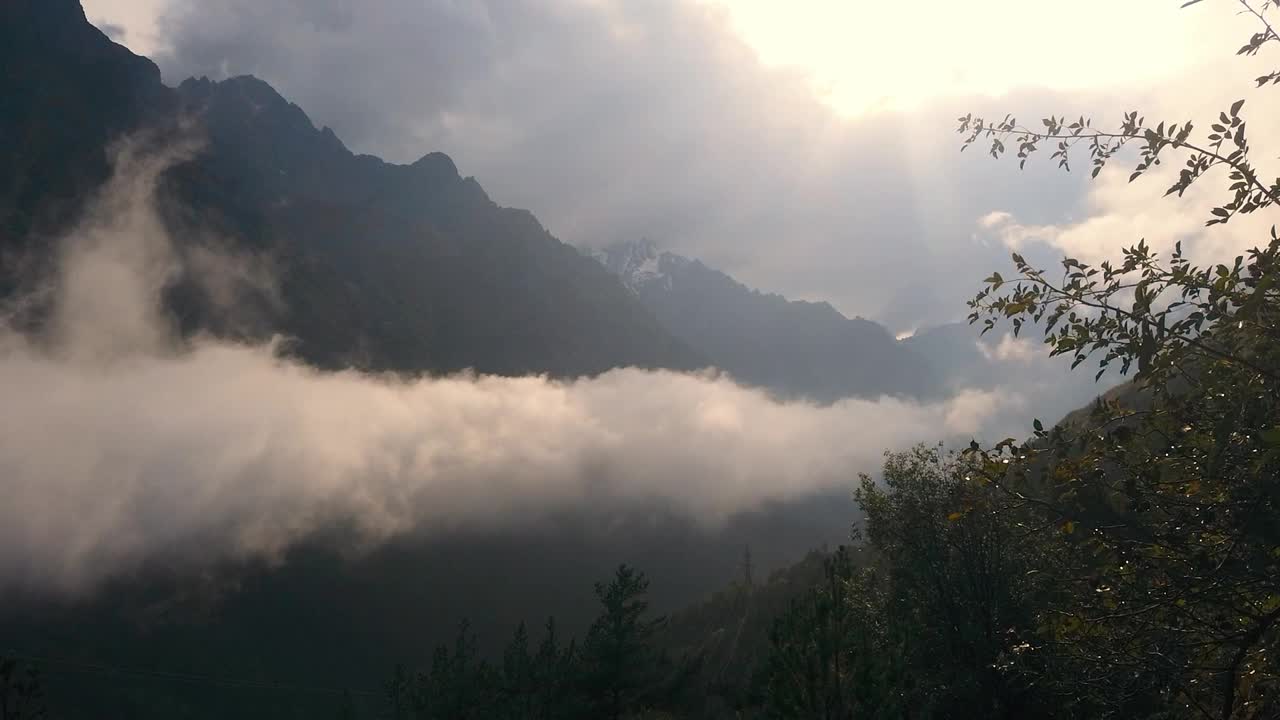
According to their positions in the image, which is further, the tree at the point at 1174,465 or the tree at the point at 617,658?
the tree at the point at 617,658

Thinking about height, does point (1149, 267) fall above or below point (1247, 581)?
above

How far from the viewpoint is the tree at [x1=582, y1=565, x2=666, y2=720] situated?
2082 inches

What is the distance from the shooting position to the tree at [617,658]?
52.9m

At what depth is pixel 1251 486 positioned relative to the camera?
18.5 feet

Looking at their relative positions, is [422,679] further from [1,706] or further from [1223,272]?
[1223,272]

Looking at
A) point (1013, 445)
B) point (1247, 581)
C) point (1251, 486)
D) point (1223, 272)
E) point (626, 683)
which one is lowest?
point (626, 683)

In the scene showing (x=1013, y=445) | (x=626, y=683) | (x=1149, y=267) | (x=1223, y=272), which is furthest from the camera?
(x=626, y=683)

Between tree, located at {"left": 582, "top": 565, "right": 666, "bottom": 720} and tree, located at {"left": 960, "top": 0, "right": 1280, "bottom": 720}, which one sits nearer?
tree, located at {"left": 960, "top": 0, "right": 1280, "bottom": 720}

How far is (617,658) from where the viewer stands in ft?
174

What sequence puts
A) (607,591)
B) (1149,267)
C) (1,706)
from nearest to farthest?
(1149,267) → (1,706) → (607,591)

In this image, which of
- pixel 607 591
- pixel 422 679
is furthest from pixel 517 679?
pixel 607 591

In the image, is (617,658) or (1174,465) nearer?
(1174,465)

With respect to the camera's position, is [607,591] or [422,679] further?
[422,679]

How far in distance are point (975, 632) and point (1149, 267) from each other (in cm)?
2286
